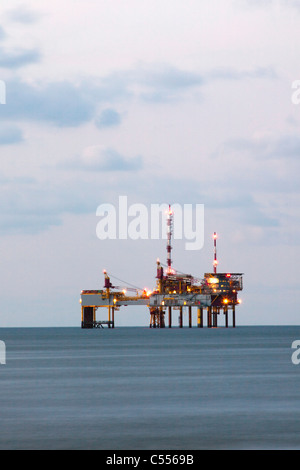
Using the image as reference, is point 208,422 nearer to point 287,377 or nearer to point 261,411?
point 261,411

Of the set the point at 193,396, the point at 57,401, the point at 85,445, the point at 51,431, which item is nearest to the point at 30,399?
the point at 57,401

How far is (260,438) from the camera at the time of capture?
4653 cm

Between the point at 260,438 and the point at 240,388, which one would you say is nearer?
the point at 260,438

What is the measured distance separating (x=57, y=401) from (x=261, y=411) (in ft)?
50.1

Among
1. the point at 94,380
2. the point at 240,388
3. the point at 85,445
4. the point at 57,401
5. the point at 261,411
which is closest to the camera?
the point at 85,445

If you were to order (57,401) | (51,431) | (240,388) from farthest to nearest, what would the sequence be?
(240,388)
(57,401)
(51,431)

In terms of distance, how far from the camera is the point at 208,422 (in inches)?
2067
